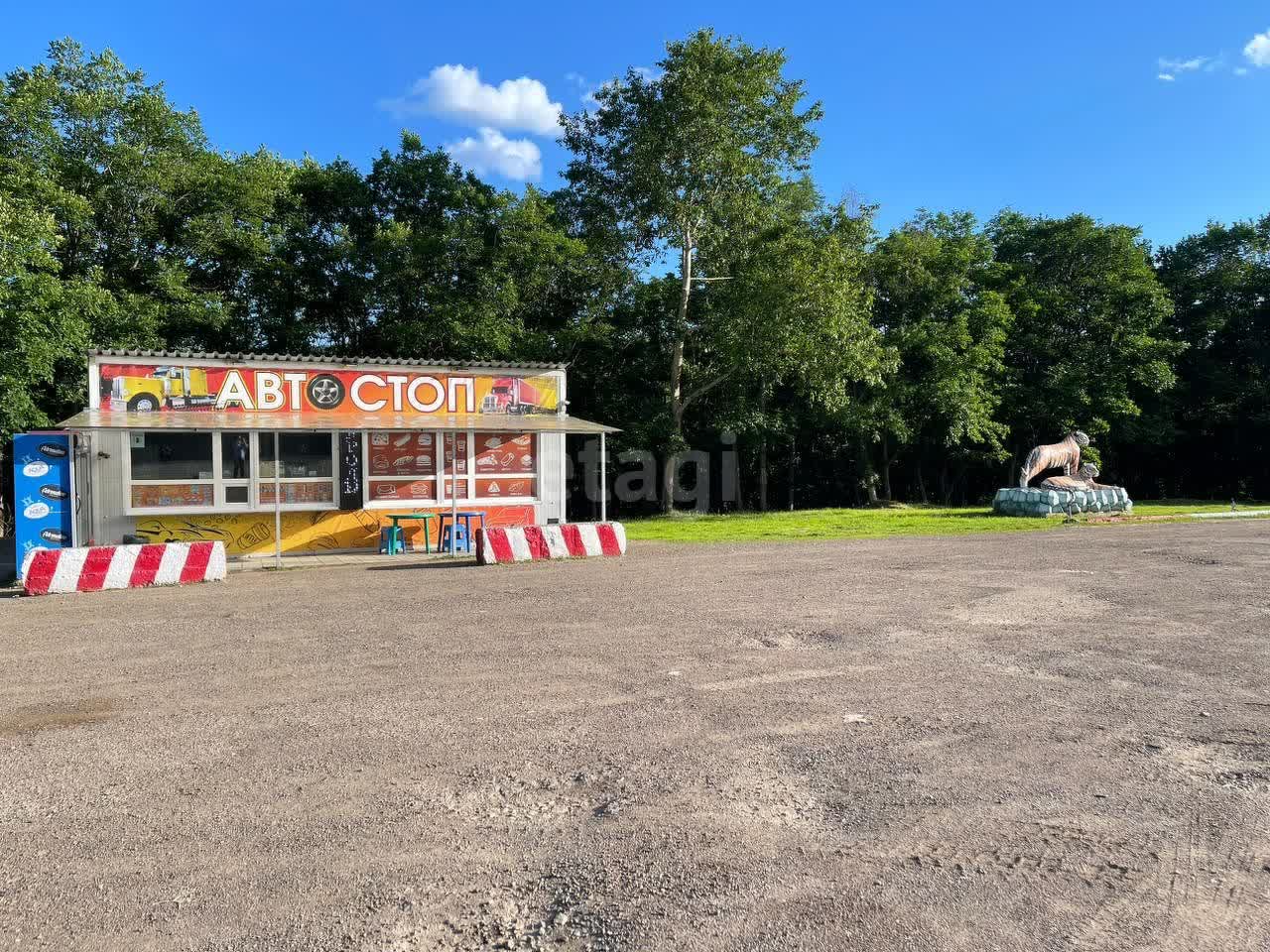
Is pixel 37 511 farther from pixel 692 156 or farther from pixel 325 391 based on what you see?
pixel 692 156

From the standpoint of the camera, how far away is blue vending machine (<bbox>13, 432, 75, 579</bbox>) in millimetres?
13062

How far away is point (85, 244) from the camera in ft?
73.7

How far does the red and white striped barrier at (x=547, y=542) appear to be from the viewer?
13828 mm

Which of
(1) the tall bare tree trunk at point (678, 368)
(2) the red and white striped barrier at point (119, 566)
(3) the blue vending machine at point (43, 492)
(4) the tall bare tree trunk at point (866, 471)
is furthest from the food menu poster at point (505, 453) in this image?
(4) the tall bare tree trunk at point (866, 471)

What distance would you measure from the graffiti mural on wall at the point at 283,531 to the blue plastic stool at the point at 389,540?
0.51 m

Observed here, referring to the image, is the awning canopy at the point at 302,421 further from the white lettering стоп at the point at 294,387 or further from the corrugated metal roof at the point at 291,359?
the corrugated metal roof at the point at 291,359

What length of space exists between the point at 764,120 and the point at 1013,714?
24.3 m

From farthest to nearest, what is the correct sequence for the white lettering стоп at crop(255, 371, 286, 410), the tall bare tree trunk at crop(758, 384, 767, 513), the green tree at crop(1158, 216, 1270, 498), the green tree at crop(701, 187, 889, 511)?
the green tree at crop(1158, 216, 1270, 498)
the tall bare tree trunk at crop(758, 384, 767, 513)
the green tree at crop(701, 187, 889, 511)
the white lettering стоп at crop(255, 371, 286, 410)

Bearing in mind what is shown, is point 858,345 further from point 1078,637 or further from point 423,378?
point 1078,637

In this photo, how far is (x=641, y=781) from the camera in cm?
421

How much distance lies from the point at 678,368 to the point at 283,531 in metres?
15.4

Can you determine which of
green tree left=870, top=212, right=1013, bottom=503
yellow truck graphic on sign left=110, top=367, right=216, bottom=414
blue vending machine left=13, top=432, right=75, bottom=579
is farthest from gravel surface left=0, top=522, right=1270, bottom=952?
green tree left=870, top=212, right=1013, bottom=503

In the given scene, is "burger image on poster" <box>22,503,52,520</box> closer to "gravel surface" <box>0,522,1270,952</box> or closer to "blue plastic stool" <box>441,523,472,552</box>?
"gravel surface" <box>0,522,1270,952</box>

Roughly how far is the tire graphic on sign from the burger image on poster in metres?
4.71
